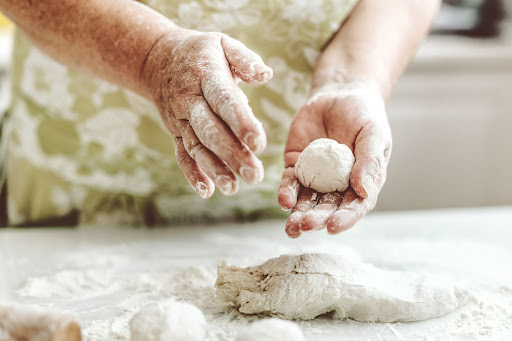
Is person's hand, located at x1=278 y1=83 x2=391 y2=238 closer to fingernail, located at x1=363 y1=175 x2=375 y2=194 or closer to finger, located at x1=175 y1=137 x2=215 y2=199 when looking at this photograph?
fingernail, located at x1=363 y1=175 x2=375 y2=194

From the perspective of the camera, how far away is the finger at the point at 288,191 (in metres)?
0.97

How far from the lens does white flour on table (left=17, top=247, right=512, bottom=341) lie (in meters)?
0.88

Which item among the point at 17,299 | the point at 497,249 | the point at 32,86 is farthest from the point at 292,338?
the point at 32,86

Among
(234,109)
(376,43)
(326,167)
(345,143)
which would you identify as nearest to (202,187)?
(234,109)

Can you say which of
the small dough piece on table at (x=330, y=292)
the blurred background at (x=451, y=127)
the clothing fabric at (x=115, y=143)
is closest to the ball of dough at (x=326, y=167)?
the small dough piece on table at (x=330, y=292)

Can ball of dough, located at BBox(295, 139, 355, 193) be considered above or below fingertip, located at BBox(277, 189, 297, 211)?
above

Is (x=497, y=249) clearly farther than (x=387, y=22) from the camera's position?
No

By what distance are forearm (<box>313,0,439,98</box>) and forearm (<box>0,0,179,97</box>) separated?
0.41m

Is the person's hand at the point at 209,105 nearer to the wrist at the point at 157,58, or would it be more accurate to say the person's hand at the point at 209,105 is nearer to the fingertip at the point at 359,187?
the wrist at the point at 157,58

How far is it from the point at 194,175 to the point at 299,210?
0.20 meters

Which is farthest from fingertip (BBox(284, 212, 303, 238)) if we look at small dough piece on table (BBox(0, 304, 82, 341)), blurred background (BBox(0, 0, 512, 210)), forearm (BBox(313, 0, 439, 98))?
blurred background (BBox(0, 0, 512, 210))

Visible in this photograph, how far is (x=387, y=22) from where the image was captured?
4.41 feet

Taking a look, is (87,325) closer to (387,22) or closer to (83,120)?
(83,120)

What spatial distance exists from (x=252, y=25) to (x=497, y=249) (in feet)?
2.42
